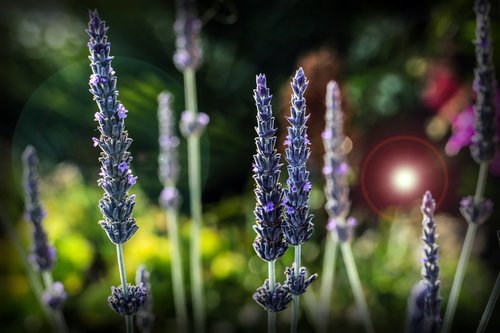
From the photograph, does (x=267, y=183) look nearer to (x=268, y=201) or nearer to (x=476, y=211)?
(x=268, y=201)

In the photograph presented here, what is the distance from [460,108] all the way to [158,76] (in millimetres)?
878

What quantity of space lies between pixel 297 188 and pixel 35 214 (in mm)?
333

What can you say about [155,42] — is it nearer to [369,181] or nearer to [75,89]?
[75,89]

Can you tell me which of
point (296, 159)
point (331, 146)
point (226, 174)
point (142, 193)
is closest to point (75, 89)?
point (142, 193)

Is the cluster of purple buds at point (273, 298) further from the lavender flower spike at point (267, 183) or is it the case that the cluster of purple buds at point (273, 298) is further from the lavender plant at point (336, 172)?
the lavender plant at point (336, 172)

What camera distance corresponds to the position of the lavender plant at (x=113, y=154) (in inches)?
17.9

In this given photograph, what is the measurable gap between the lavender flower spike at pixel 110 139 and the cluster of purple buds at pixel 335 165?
255 mm

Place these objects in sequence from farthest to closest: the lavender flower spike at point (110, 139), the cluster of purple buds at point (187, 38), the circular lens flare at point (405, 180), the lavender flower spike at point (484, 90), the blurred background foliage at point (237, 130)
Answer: the circular lens flare at point (405, 180)
the blurred background foliage at point (237, 130)
the cluster of purple buds at point (187, 38)
the lavender flower spike at point (484, 90)
the lavender flower spike at point (110, 139)

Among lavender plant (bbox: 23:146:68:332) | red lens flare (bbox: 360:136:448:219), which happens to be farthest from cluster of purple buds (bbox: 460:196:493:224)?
red lens flare (bbox: 360:136:448:219)

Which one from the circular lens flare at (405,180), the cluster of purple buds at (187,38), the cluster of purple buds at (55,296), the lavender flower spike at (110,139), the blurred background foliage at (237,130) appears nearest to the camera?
the lavender flower spike at (110,139)

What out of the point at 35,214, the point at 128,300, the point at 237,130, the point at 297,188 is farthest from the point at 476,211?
the point at 237,130

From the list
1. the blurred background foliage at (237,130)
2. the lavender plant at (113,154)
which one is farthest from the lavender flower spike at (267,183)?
the blurred background foliage at (237,130)

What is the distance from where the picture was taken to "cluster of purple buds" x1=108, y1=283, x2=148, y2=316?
517mm

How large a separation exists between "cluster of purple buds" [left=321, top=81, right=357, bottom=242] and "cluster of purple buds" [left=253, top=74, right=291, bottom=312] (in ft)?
0.54
